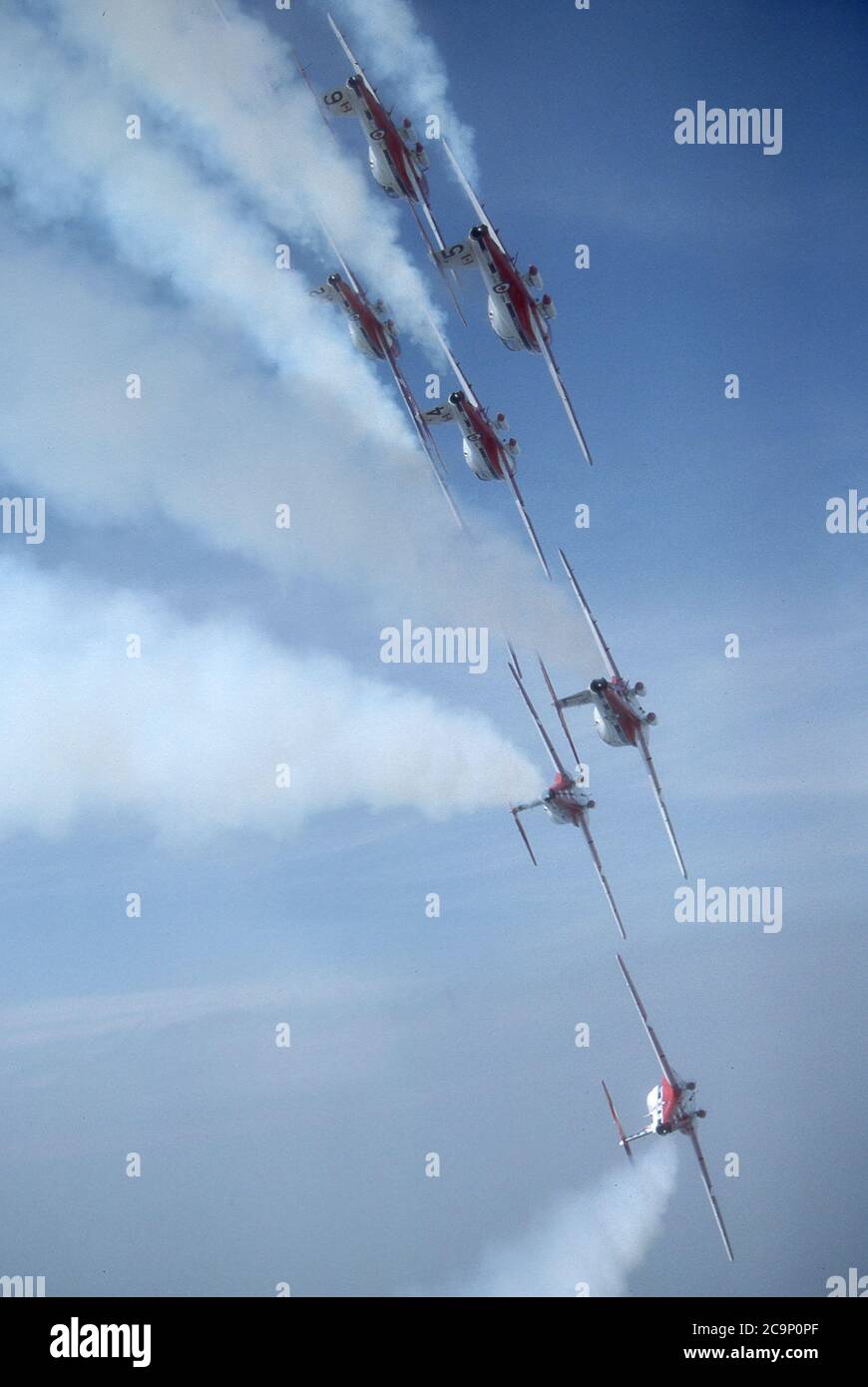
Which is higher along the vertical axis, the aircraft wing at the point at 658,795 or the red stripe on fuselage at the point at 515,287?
the red stripe on fuselage at the point at 515,287

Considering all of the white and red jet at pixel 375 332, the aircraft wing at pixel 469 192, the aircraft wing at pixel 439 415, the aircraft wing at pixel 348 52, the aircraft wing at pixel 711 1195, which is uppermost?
the aircraft wing at pixel 348 52

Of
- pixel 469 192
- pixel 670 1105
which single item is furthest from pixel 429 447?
pixel 670 1105

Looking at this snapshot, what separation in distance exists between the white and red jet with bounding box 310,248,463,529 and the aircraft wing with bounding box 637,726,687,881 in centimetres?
134

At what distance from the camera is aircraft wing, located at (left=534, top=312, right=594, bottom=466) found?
6.92 meters

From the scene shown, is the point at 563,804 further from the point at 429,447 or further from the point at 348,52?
the point at 348,52

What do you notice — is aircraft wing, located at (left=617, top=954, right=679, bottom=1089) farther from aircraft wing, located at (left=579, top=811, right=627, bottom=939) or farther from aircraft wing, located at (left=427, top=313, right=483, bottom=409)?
aircraft wing, located at (left=427, top=313, right=483, bottom=409)

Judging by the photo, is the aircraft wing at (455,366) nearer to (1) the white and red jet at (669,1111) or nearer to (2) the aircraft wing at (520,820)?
(2) the aircraft wing at (520,820)

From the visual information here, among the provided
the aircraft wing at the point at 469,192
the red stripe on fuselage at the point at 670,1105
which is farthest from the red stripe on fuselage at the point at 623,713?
the aircraft wing at the point at 469,192

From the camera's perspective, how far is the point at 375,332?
22.7ft

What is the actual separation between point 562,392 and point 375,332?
0.94 metres

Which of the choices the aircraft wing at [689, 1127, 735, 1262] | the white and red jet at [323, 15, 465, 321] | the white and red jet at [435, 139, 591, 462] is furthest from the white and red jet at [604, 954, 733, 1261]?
the white and red jet at [323, 15, 465, 321]

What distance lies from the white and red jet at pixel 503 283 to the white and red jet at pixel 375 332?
1.30 ft

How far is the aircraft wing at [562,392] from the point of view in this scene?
6.92 meters
